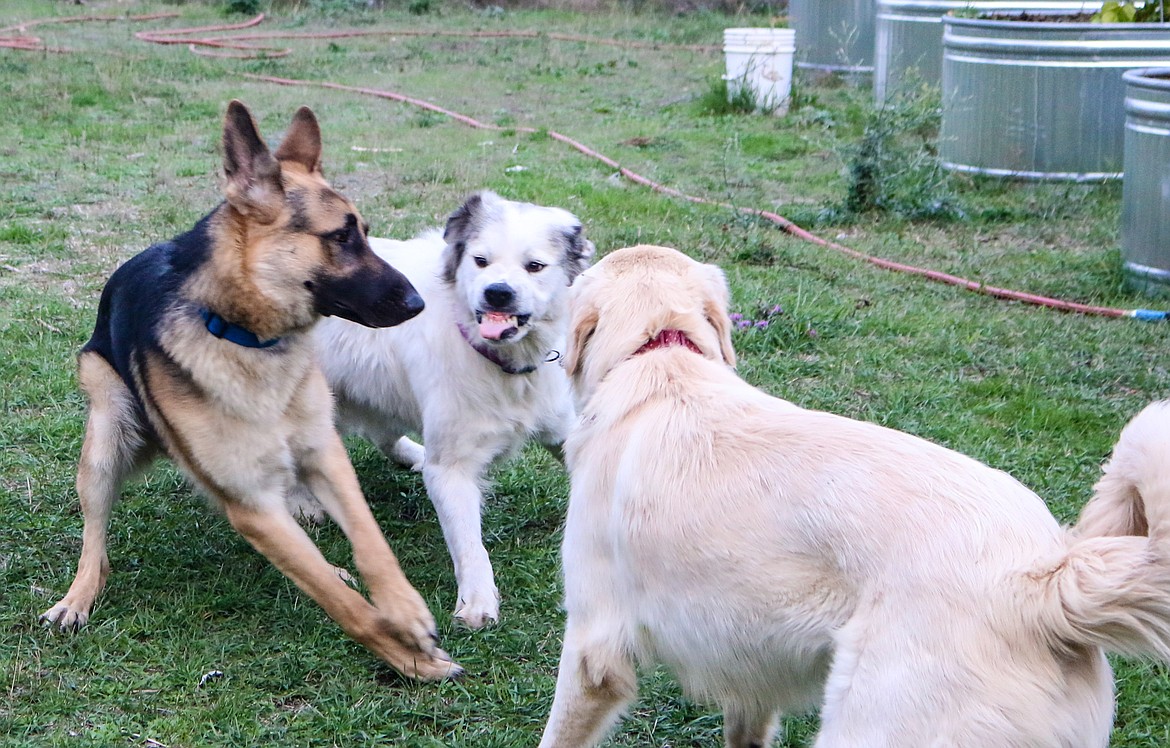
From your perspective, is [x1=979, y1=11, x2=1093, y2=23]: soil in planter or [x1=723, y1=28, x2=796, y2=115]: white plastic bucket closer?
[x1=979, y1=11, x2=1093, y2=23]: soil in planter

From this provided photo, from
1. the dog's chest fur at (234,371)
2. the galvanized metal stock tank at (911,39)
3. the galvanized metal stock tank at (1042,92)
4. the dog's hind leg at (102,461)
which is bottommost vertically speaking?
the dog's hind leg at (102,461)

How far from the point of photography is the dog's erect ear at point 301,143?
375 centimetres

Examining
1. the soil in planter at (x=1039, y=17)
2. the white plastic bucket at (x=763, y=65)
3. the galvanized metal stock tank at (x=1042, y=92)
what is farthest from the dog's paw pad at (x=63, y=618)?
the white plastic bucket at (x=763, y=65)

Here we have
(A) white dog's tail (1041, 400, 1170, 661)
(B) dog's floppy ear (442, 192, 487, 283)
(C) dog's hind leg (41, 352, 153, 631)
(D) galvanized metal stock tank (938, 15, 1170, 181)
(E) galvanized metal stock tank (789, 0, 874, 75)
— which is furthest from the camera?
(E) galvanized metal stock tank (789, 0, 874, 75)

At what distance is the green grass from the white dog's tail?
4.03 feet

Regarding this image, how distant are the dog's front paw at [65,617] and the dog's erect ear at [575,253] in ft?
6.32

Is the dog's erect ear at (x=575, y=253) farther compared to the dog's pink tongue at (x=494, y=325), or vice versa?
the dog's erect ear at (x=575, y=253)

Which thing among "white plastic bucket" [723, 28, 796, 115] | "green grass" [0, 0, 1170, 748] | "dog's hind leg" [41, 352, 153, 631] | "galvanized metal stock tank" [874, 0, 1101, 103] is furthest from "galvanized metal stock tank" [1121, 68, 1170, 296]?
"white plastic bucket" [723, 28, 796, 115]

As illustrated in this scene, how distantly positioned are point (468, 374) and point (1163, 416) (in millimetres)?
2426

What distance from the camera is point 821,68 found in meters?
13.9

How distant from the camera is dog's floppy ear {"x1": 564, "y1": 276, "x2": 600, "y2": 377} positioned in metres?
2.74

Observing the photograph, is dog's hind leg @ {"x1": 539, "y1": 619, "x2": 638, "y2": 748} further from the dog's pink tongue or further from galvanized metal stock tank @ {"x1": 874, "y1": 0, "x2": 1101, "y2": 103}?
galvanized metal stock tank @ {"x1": 874, "y1": 0, "x2": 1101, "y2": 103}

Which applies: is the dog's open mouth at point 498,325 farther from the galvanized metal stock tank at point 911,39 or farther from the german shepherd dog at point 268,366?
the galvanized metal stock tank at point 911,39

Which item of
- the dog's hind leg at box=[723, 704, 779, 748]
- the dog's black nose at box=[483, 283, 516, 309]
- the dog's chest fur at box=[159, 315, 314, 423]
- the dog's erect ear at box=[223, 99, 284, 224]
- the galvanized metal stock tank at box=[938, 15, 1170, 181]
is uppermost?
the galvanized metal stock tank at box=[938, 15, 1170, 181]
